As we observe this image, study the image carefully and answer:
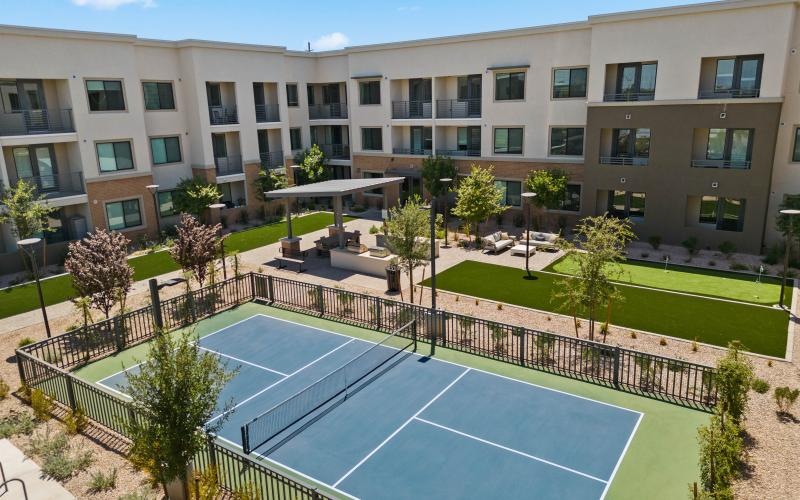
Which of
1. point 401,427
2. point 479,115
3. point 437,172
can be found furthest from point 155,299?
point 479,115

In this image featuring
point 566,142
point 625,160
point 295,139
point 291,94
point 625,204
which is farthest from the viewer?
point 295,139

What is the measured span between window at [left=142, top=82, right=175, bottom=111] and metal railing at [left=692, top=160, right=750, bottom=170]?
30754 mm

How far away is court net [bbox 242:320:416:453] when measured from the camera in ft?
45.9

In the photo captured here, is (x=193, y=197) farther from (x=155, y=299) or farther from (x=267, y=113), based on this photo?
(x=155, y=299)

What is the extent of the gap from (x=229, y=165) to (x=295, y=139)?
7383 millimetres

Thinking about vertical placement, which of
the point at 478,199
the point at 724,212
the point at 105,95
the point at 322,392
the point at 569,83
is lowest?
the point at 322,392

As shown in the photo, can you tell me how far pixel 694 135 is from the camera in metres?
28.9

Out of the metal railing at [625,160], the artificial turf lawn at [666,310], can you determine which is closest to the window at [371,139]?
the metal railing at [625,160]

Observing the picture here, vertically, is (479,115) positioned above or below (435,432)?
above

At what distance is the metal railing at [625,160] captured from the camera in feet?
99.5

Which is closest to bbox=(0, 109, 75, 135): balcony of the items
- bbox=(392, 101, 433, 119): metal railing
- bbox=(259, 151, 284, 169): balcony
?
bbox=(259, 151, 284, 169): balcony

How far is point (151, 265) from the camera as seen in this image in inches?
1161

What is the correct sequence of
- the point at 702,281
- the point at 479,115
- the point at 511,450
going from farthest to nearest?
the point at 479,115 < the point at 702,281 < the point at 511,450

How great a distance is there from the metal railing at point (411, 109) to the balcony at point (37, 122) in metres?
20.4
